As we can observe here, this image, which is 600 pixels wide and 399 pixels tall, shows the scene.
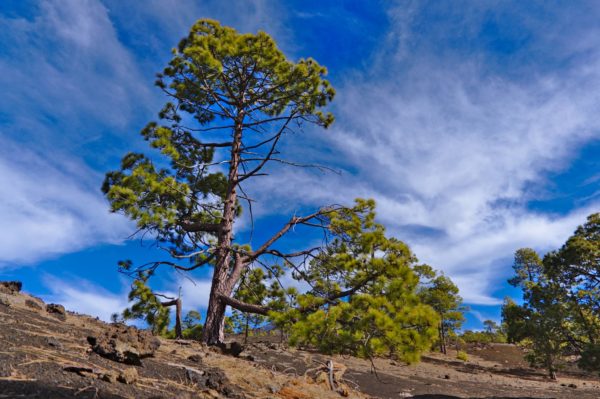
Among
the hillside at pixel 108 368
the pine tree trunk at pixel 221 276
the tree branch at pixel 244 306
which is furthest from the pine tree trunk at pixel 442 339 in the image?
the hillside at pixel 108 368

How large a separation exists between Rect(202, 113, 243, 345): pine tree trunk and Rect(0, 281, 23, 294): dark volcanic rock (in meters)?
3.58

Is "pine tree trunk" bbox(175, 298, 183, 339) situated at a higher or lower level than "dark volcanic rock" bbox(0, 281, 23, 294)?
lower

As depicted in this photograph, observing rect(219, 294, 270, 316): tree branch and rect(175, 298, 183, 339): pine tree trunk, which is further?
rect(175, 298, 183, 339): pine tree trunk

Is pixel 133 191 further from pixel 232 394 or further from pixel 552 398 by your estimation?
pixel 552 398

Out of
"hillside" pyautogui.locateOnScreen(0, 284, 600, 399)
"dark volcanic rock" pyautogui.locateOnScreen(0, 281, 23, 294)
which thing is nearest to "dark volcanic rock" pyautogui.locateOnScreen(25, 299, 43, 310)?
"hillside" pyautogui.locateOnScreen(0, 284, 600, 399)

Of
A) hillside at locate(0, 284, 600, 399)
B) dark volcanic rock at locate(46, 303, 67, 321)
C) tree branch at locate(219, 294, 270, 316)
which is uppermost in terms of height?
tree branch at locate(219, 294, 270, 316)

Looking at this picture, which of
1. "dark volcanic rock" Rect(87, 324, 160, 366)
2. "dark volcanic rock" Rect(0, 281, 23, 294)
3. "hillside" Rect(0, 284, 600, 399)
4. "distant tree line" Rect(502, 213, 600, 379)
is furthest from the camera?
"distant tree line" Rect(502, 213, 600, 379)

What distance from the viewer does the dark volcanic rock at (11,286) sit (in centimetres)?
630

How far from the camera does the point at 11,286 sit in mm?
6551

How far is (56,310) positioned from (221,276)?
128 inches

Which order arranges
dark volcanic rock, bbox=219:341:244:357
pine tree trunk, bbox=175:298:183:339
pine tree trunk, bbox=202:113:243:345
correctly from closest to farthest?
dark volcanic rock, bbox=219:341:244:357, pine tree trunk, bbox=202:113:243:345, pine tree trunk, bbox=175:298:183:339

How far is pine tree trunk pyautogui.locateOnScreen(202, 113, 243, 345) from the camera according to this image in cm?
796

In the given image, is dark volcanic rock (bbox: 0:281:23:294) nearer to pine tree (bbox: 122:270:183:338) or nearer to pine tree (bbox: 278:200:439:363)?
pine tree (bbox: 122:270:183:338)

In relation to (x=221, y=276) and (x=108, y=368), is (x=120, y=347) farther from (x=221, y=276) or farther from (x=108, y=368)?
(x=221, y=276)
